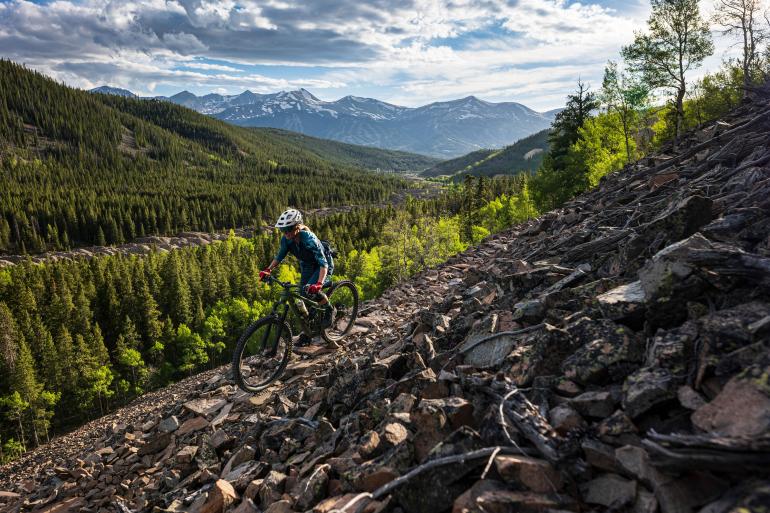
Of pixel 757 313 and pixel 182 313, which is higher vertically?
pixel 757 313

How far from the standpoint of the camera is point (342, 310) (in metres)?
12.8

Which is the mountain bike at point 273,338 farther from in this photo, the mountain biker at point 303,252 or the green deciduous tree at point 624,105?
the green deciduous tree at point 624,105

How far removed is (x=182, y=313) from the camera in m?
78.6

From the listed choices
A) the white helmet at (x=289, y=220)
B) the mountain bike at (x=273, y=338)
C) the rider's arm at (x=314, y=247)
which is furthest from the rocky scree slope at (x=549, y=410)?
the white helmet at (x=289, y=220)

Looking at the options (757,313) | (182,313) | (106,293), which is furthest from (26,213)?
(757,313)

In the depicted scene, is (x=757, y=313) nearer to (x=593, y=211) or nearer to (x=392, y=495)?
(x=392, y=495)

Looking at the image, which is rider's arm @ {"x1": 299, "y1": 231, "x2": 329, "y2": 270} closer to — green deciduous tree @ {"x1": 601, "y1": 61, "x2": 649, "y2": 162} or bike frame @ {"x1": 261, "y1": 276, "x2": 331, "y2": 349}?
bike frame @ {"x1": 261, "y1": 276, "x2": 331, "y2": 349}

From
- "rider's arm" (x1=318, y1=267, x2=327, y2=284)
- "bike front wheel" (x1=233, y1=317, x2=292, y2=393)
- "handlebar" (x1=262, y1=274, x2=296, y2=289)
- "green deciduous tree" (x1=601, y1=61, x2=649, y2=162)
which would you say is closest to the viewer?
"bike front wheel" (x1=233, y1=317, x2=292, y2=393)

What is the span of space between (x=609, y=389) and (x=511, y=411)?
0.98 meters

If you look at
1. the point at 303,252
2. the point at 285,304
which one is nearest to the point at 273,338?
the point at 285,304

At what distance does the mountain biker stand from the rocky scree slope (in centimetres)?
218

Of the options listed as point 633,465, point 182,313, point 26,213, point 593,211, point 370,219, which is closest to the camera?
point 633,465

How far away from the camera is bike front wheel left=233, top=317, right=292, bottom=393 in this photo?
871 cm

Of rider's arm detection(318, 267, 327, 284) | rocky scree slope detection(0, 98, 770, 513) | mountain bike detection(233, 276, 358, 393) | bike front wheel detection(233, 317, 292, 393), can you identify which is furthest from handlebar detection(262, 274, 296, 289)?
rocky scree slope detection(0, 98, 770, 513)
